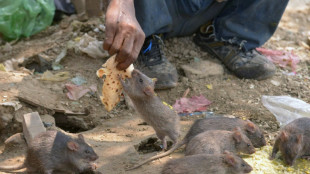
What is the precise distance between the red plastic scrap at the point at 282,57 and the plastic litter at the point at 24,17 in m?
3.63

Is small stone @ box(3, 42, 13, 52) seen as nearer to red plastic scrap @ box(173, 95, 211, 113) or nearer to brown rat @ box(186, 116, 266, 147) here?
red plastic scrap @ box(173, 95, 211, 113)

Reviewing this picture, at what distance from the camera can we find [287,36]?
7.73 meters

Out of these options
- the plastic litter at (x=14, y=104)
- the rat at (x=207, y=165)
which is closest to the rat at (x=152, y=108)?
the rat at (x=207, y=165)

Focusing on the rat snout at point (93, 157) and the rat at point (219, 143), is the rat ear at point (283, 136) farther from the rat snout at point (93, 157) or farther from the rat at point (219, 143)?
the rat snout at point (93, 157)

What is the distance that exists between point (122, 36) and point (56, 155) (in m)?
1.22

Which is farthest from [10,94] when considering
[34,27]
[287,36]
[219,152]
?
[287,36]

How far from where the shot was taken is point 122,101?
18.1ft

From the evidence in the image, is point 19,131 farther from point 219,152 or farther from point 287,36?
point 287,36

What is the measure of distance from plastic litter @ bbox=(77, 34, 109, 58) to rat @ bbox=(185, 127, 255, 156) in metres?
2.43

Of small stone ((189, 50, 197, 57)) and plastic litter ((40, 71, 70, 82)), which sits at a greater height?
small stone ((189, 50, 197, 57))

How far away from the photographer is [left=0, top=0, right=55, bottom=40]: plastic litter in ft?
22.4

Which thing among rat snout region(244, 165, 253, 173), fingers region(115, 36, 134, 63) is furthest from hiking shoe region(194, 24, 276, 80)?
fingers region(115, 36, 134, 63)

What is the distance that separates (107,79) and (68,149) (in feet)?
2.89

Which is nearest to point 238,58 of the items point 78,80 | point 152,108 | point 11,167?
point 152,108
